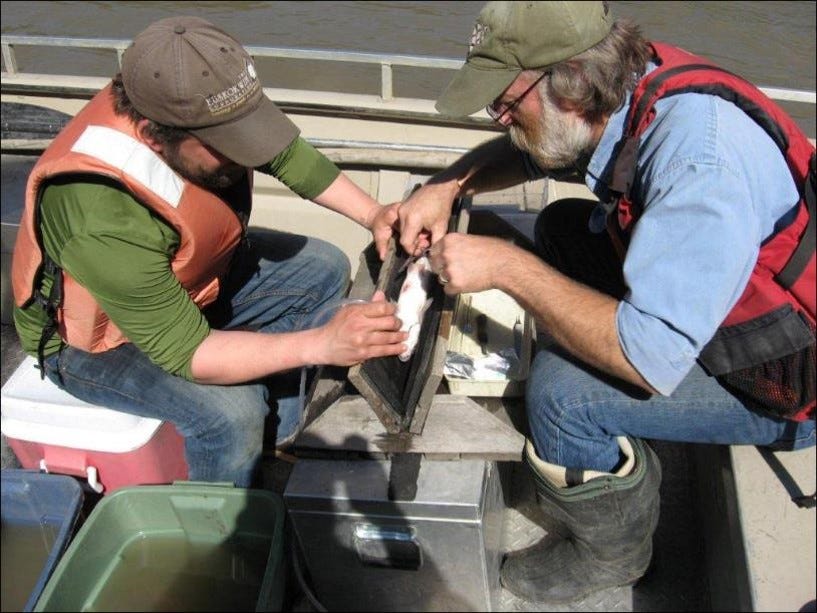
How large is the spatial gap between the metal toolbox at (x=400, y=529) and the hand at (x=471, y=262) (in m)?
0.50

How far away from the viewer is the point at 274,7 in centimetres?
994

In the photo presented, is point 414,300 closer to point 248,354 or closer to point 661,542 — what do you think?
point 248,354

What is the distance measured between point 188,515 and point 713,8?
8.66 metres

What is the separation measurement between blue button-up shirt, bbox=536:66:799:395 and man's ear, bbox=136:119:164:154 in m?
1.38

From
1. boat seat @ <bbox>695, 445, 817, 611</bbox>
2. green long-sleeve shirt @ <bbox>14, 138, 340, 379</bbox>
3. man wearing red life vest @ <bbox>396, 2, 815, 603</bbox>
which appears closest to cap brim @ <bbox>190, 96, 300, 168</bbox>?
green long-sleeve shirt @ <bbox>14, 138, 340, 379</bbox>

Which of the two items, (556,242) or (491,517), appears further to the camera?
(556,242)

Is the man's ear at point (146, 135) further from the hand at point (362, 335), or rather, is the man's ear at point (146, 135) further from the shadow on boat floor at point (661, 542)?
the shadow on boat floor at point (661, 542)

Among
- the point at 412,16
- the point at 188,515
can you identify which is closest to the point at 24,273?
the point at 188,515

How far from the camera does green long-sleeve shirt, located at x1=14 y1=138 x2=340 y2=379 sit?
2236 millimetres

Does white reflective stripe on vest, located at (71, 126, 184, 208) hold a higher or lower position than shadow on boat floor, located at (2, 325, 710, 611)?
higher

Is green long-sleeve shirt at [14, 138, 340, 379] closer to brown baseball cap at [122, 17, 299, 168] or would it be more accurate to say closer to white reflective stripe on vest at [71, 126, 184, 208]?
white reflective stripe on vest at [71, 126, 184, 208]

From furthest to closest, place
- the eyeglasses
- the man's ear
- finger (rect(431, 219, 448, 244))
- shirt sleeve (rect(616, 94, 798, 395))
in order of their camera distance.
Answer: finger (rect(431, 219, 448, 244)) < the man's ear < the eyeglasses < shirt sleeve (rect(616, 94, 798, 395))

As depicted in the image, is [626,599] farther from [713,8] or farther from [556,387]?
[713,8]

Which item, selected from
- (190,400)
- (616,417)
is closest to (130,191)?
(190,400)
